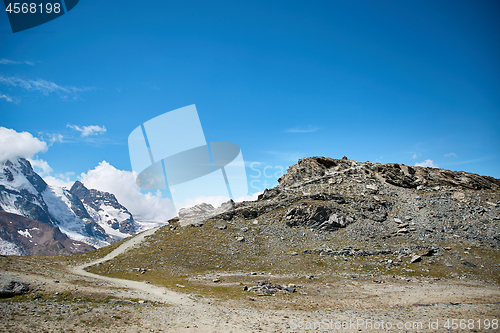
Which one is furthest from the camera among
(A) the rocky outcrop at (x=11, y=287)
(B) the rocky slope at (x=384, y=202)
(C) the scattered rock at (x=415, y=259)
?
(B) the rocky slope at (x=384, y=202)

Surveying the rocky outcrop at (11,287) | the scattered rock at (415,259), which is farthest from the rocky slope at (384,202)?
the rocky outcrop at (11,287)

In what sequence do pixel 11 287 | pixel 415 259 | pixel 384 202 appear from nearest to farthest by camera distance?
pixel 11 287 → pixel 415 259 → pixel 384 202

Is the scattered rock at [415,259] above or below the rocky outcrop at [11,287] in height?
above

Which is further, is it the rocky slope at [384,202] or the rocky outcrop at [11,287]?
the rocky slope at [384,202]

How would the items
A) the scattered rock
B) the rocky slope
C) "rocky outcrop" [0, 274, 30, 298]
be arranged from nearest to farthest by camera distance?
"rocky outcrop" [0, 274, 30, 298]
the scattered rock
the rocky slope

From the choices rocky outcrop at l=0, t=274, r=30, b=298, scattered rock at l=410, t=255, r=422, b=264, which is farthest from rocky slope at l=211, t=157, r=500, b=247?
rocky outcrop at l=0, t=274, r=30, b=298

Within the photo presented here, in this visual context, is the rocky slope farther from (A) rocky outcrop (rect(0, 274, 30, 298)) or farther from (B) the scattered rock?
(A) rocky outcrop (rect(0, 274, 30, 298))

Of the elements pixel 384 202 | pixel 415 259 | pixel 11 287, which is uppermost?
pixel 384 202

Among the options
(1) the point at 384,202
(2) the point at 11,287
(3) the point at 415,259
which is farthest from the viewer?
(1) the point at 384,202

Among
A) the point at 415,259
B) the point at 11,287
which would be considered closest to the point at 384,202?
the point at 415,259

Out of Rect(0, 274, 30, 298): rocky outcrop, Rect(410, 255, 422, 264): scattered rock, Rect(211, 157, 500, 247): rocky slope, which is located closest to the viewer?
Rect(0, 274, 30, 298): rocky outcrop

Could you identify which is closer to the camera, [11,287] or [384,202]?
[11,287]

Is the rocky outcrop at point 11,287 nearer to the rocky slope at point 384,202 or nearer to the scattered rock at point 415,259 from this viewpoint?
the rocky slope at point 384,202

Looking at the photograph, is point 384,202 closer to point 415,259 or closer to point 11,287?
point 415,259
